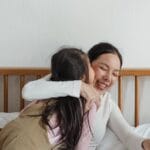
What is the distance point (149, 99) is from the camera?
1.80 m

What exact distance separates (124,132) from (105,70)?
273mm

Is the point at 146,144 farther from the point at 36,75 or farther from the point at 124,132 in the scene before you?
the point at 36,75

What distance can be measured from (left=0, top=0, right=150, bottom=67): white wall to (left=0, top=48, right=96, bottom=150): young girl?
578mm

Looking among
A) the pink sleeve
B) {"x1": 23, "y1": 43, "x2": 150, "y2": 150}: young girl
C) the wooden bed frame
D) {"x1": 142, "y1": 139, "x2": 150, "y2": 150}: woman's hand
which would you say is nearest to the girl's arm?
the pink sleeve

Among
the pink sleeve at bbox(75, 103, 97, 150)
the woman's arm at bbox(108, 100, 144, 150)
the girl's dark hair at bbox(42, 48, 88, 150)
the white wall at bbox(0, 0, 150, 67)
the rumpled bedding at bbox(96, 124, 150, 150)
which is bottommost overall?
the rumpled bedding at bbox(96, 124, 150, 150)

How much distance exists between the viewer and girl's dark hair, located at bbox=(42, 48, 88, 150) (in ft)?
3.47

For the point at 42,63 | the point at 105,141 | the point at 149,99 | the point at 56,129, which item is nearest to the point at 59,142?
the point at 56,129

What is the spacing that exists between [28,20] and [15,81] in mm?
319

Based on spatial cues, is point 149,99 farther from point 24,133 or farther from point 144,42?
point 24,133

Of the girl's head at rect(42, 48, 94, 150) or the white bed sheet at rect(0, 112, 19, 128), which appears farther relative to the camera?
the white bed sheet at rect(0, 112, 19, 128)

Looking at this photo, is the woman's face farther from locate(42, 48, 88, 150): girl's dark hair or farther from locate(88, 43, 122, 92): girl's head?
locate(42, 48, 88, 150): girl's dark hair

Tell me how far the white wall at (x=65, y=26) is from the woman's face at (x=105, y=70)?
0.32 m

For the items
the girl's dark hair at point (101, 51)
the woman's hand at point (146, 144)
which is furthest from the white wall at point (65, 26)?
the woman's hand at point (146, 144)

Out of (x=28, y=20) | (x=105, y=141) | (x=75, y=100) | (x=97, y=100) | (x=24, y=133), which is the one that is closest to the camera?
(x=24, y=133)
